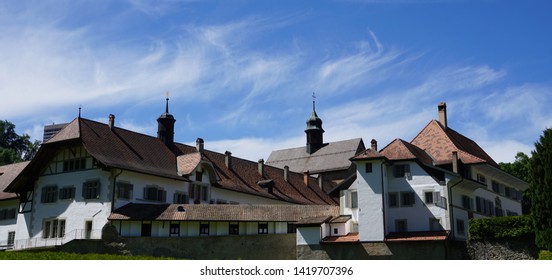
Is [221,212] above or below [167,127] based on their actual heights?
below

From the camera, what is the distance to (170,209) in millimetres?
48625

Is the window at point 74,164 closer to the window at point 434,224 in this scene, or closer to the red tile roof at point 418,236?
the red tile roof at point 418,236

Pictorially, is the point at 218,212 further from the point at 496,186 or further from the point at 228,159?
the point at 496,186

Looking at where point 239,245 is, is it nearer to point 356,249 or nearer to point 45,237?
point 356,249

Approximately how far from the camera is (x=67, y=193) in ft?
→ 169

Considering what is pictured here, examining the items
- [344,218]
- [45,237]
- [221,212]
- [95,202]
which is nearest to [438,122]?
[344,218]

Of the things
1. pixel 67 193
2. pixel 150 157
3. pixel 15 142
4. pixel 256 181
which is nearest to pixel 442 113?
pixel 256 181

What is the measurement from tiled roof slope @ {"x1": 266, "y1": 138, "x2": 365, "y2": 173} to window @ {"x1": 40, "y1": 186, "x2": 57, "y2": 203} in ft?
133

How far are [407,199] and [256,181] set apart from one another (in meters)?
19.4

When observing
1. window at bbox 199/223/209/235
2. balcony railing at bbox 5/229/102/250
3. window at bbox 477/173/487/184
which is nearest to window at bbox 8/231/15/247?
balcony railing at bbox 5/229/102/250

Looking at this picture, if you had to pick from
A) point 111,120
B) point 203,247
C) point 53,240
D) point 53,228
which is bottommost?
point 203,247

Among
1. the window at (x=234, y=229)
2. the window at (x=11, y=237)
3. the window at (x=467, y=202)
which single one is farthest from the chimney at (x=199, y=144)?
the window at (x=467, y=202)

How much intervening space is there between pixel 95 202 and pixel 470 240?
25.9 meters

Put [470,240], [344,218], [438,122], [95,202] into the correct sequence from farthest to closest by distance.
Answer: [438,122]
[95,202]
[344,218]
[470,240]
